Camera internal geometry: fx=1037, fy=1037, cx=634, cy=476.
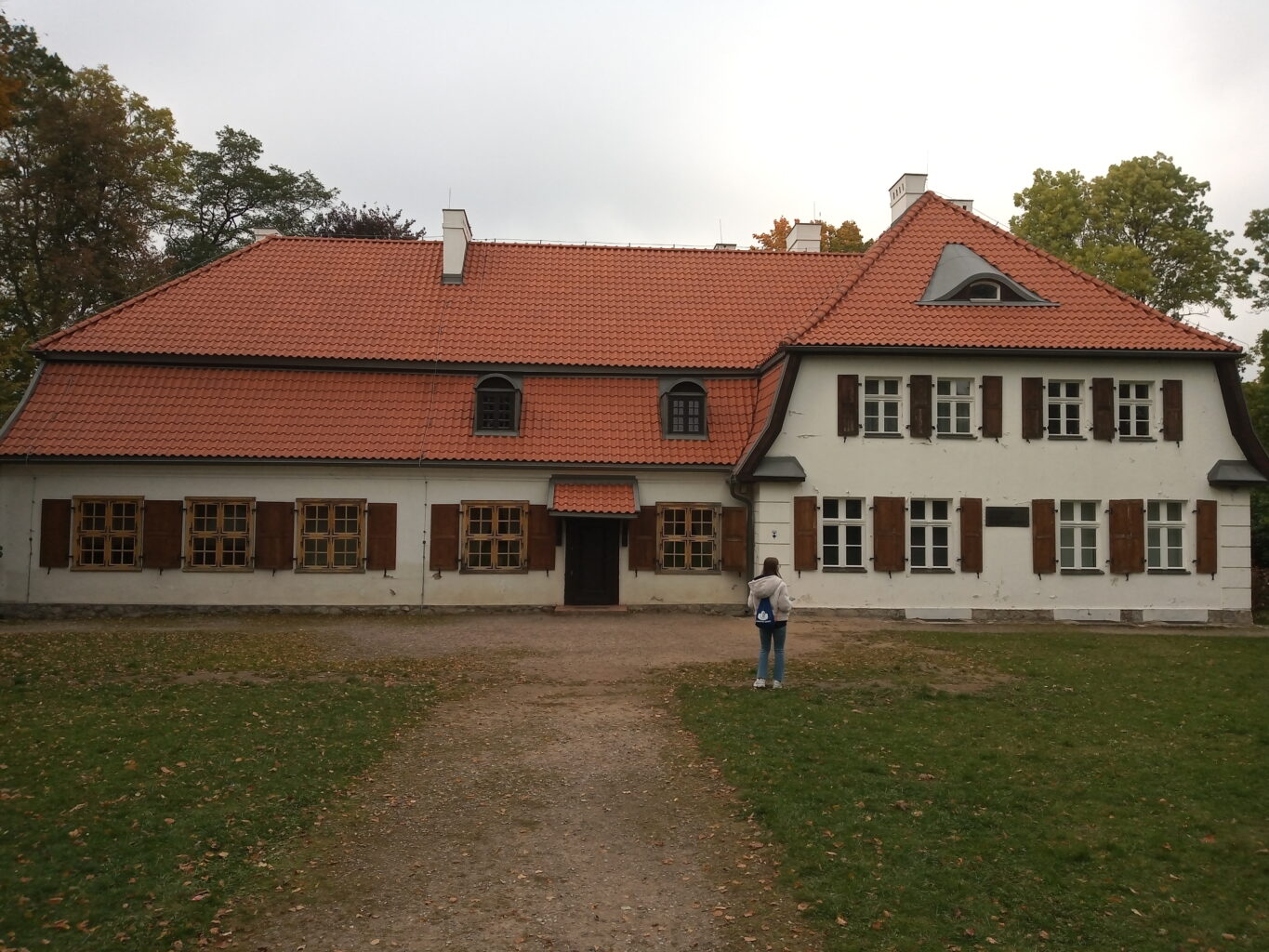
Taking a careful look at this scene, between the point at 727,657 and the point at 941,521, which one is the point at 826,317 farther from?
the point at 727,657

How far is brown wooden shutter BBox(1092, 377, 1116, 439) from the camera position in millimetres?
21828

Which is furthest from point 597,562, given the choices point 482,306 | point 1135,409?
point 1135,409

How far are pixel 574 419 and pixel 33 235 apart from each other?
66.0 ft

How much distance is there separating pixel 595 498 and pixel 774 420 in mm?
4061

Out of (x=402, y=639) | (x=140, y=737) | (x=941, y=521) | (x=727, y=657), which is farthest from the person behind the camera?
(x=941, y=521)

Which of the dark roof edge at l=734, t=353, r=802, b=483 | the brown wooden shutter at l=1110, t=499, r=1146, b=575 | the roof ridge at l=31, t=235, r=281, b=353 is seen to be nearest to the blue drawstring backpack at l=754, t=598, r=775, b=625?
the dark roof edge at l=734, t=353, r=802, b=483

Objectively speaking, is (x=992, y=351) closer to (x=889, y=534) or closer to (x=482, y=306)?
(x=889, y=534)

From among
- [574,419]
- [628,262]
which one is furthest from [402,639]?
[628,262]

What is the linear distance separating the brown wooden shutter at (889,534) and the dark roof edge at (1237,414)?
7.27m

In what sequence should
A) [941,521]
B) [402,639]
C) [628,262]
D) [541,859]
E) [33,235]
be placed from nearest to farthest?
[541,859] < [402,639] < [941,521] < [628,262] < [33,235]

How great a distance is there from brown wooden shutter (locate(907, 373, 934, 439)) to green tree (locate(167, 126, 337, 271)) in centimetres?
3222

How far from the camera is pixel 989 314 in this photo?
73.0 feet

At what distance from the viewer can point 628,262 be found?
91.1 ft

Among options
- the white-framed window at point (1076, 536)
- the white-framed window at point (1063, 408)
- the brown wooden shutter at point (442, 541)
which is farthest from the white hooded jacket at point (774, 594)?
the white-framed window at point (1063, 408)
